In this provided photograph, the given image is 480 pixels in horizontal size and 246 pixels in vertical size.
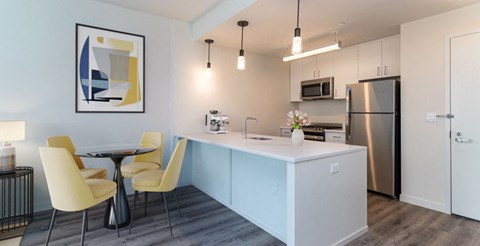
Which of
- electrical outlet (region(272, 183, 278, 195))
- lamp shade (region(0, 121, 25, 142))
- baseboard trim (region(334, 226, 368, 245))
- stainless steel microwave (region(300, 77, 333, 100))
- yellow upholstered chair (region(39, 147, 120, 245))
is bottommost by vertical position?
baseboard trim (region(334, 226, 368, 245))

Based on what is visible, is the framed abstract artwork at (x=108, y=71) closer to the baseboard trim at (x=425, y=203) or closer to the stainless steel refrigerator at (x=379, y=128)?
the stainless steel refrigerator at (x=379, y=128)

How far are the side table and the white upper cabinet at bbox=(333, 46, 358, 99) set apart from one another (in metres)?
4.67

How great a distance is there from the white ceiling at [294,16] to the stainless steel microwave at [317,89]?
777 millimetres

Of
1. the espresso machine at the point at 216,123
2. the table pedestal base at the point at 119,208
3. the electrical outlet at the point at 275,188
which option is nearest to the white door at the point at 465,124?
the electrical outlet at the point at 275,188

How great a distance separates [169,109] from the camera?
3.78 m

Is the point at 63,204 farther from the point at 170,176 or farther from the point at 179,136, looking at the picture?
the point at 179,136

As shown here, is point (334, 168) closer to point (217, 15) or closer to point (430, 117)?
point (430, 117)

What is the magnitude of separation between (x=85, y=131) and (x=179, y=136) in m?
1.24

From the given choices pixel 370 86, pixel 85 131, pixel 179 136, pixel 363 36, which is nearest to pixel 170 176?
pixel 179 136

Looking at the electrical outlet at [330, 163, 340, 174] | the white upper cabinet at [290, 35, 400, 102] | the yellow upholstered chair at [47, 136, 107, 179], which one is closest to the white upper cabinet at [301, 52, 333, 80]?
the white upper cabinet at [290, 35, 400, 102]

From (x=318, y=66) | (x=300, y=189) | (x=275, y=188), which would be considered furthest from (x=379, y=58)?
(x=300, y=189)

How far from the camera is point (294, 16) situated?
2930 millimetres

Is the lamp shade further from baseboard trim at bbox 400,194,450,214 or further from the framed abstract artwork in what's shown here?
baseboard trim at bbox 400,194,450,214

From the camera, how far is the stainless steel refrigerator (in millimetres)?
3296
